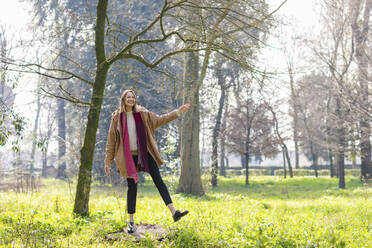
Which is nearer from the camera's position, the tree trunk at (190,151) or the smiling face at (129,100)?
the smiling face at (129,100)

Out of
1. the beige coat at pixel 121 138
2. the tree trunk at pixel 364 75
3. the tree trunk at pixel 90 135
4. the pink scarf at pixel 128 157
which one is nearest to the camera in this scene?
the pink scarf at pixel 128 157

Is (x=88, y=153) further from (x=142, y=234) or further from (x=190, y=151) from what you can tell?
(x=190, y=151)

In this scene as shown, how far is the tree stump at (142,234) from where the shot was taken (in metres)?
4.65

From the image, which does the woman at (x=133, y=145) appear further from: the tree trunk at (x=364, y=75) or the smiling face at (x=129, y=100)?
the tree trunk at (x=364, y=75)

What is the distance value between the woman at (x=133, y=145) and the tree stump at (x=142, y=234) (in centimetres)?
14

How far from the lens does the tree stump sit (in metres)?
4.65

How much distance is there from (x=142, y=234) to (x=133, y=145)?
1.32 m

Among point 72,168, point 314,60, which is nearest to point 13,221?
point 72,168

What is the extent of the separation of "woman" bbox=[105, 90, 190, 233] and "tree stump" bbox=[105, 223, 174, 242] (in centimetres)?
14

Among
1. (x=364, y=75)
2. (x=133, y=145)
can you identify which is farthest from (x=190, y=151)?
(x=133, y=145)

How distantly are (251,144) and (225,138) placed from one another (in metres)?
1.70

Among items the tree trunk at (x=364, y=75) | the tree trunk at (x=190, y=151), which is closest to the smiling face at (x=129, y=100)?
the tree trunk at (x=190, y=151)

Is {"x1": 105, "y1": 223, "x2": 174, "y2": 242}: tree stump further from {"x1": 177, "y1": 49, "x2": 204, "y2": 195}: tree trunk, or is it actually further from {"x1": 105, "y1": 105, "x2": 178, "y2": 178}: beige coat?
{"x1": 177, "y1": 49, "x2": 204, "y2": 195}: tree trunk

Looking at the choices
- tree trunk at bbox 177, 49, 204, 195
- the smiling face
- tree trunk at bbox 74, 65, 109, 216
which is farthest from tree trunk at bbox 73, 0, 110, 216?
tree trunk at bbox 177, 49, 204, 195
